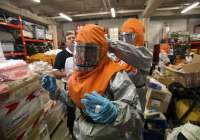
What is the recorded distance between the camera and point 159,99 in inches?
120

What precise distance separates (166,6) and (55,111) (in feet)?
22.2

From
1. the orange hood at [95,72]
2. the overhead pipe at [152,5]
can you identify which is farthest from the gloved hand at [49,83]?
the overhead pipe at [152,5]

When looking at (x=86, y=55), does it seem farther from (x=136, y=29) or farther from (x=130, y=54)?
(x=136, y=29)

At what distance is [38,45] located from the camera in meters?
5.69

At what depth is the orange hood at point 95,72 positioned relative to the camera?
121 cm

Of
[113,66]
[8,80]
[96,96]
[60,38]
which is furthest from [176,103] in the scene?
[60,38]

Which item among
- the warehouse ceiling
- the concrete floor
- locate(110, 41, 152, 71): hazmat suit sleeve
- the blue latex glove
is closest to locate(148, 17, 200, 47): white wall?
the warehouse ceiling

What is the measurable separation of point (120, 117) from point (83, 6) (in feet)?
21.9

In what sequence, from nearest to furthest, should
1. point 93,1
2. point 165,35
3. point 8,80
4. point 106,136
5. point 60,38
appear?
point 106,136, point 8,80, point 93,1, point 165,35, point 60,38

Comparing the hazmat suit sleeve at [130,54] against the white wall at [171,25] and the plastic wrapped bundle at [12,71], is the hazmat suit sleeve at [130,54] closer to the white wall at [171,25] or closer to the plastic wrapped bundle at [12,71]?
the plastic wrapped bundle at [12,71]

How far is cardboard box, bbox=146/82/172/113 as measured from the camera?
9.75 feet

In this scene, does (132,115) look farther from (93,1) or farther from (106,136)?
(93,1)

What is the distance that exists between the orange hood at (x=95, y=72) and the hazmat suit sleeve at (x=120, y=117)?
6 centimetres

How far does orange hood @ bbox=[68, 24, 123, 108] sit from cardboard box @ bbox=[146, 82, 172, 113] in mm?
1990
